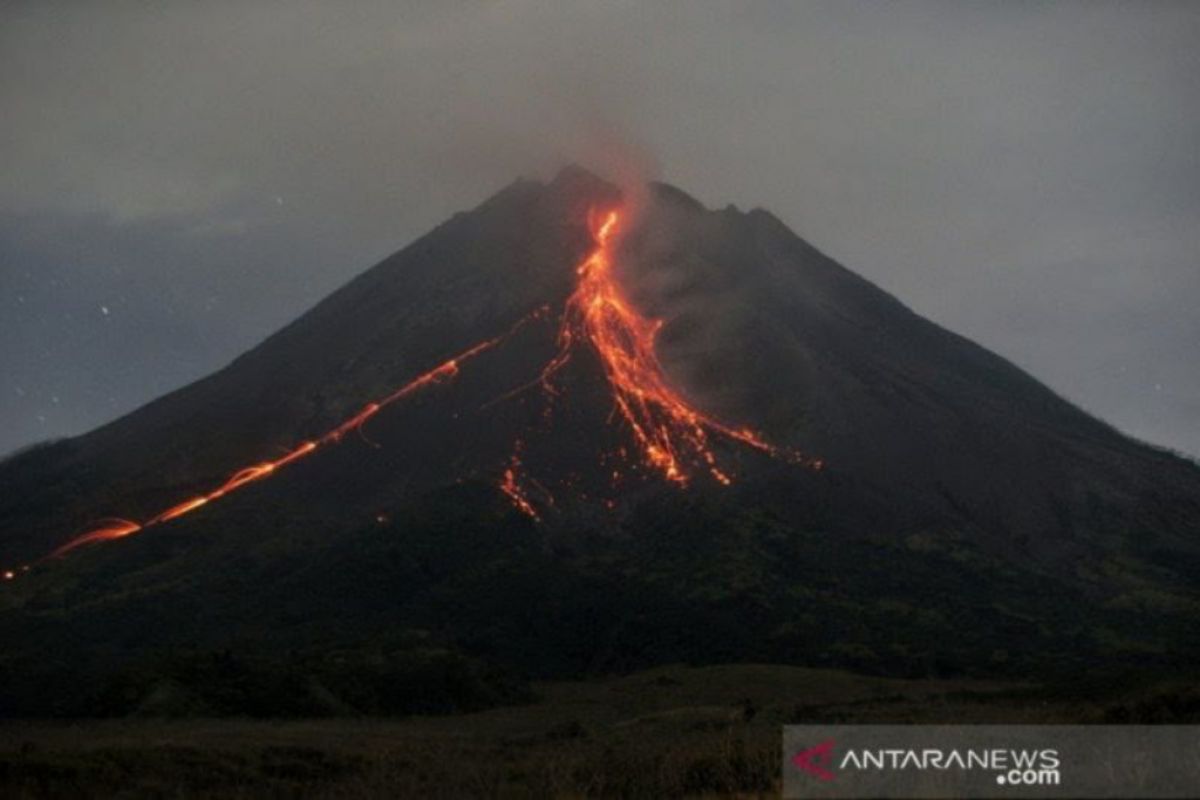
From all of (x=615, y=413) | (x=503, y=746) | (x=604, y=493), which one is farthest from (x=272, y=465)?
(x=503, y=746)

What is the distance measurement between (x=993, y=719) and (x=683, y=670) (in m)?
33.8

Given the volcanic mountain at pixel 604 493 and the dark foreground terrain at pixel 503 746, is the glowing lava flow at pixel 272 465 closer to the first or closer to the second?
the volcanic mountain at pixel 604 493

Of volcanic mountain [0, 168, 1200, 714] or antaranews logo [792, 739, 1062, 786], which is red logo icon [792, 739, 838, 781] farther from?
volcanic mountain [0, 168, 1200, 714]

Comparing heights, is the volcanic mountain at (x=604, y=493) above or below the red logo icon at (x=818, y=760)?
above

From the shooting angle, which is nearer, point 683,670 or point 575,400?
point 683,670

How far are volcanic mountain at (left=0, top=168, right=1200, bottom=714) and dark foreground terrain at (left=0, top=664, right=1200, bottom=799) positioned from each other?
22.8m

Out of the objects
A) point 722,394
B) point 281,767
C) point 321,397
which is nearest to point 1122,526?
point 722,394

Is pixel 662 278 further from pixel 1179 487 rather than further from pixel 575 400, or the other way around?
pixel 1179 487

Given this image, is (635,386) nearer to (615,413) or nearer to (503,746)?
(615,413)

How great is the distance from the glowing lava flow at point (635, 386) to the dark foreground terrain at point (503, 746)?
45584 millimetres

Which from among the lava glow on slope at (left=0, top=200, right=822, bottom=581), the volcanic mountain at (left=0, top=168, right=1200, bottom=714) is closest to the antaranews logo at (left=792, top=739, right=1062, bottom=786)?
the volcanic mountain at (left=0, top=168, right=1200, bottom=714)

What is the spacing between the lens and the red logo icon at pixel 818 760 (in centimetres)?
1703

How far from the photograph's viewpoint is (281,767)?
27.2 m

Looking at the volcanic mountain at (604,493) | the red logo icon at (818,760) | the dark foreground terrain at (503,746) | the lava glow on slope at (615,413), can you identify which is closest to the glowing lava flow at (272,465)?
the lava glow on slope at (615,413)
